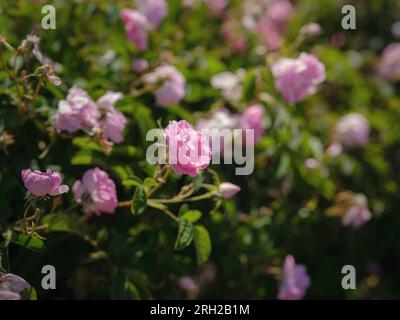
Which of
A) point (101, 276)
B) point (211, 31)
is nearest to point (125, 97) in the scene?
point (101, 276)

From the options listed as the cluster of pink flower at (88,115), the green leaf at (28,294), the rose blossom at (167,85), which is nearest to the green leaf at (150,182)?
the cluster of pink flower at (88,115)

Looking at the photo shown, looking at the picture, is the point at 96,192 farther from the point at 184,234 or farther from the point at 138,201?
the point at 184,234

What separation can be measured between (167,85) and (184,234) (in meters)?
0.59

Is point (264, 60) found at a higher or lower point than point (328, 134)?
higher

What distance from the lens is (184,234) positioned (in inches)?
61.7

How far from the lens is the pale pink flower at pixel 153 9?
2.25 meters

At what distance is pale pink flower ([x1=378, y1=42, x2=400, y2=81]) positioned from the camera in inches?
114

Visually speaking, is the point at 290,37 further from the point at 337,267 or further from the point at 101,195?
the point at 101,195

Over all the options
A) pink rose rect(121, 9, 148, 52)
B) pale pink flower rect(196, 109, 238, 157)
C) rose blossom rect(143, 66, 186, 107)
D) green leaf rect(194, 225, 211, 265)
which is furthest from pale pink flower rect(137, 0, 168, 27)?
green leaf rect(194, 225, 211, 265)

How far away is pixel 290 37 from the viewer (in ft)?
9.48

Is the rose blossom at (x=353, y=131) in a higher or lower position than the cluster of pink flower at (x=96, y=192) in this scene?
higher

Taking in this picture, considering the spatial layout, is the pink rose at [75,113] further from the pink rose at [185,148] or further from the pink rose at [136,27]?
the pink rose at [136,27]

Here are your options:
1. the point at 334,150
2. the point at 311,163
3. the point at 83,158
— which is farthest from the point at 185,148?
the point at 334,150

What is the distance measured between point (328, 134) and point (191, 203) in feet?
3.16
